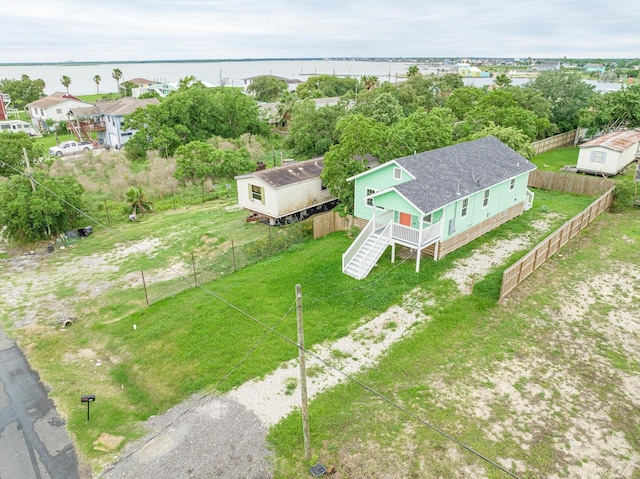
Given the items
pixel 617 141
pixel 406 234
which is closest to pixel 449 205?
pixel 406 234

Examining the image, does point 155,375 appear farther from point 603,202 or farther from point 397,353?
point 603,202

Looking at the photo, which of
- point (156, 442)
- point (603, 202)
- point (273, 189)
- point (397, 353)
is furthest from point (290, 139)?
point (156, 442)

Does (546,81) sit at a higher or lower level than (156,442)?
higher

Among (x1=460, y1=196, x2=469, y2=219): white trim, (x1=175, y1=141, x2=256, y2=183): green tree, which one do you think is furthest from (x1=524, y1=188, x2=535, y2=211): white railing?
(x1=175, y1=141, x2=256, y2=183): green tree

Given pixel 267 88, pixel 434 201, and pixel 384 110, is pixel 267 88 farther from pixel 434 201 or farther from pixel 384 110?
pixel 434 201

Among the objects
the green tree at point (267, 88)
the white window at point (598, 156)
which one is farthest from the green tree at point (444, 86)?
the green tree at point (267, 88)

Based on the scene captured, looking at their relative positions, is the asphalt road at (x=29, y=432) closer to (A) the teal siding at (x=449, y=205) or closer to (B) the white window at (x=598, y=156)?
(A) the teal siding at (x=449, y=205)
